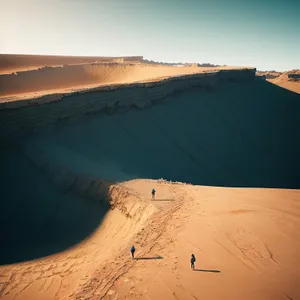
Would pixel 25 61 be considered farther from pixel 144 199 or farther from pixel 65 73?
pixel 144 199

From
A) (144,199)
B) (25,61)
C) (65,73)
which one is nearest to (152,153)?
(144,199)

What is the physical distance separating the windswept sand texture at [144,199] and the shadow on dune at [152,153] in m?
0.08

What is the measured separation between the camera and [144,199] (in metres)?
10.1

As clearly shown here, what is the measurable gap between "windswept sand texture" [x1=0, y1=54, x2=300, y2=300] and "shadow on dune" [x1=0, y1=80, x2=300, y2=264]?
8 cm

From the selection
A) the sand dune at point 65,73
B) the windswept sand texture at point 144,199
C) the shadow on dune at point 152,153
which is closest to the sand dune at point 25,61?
the sand dune at point 65,73

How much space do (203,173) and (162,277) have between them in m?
12.8

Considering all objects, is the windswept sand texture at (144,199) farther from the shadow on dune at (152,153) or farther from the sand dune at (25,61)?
the sand dune at (25,61)

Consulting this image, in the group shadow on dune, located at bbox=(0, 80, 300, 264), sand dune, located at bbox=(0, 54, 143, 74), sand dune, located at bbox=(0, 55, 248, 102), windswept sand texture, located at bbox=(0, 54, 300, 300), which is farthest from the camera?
sand dune, located at bbox=(0, 54, 143, 74)

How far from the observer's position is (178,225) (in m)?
8.27

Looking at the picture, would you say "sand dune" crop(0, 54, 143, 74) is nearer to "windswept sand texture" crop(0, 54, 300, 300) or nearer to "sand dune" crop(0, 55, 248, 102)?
"sand dune" crop(0, 55, 248, 102)

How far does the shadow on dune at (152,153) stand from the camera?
1136 centimetres

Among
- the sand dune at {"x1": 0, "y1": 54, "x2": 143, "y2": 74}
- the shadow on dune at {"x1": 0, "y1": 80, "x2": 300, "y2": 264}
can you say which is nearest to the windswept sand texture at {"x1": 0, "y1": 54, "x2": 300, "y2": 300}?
the shadow on dune at {"x1": 0, "y1": 80, "x2": 300, "y2": 264}

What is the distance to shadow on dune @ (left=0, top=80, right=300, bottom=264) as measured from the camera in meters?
11.4

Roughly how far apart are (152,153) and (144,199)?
8121 millimetres
